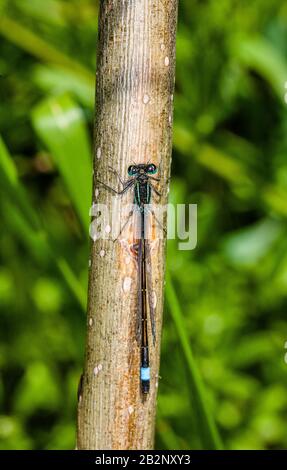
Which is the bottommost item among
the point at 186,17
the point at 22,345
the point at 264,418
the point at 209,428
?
the point at 209,428

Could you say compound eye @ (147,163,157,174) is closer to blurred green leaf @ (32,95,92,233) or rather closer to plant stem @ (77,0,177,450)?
plant stem @ (77,0,177,450)

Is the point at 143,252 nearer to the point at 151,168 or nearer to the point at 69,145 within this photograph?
the point at 151,168

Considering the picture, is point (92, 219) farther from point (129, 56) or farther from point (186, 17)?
point (186, 17)

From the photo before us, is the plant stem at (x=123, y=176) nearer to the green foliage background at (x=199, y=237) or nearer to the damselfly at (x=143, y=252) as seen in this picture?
the damselfly at (x=143, y=252)

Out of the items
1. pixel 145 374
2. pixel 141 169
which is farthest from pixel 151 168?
pixel 145 374

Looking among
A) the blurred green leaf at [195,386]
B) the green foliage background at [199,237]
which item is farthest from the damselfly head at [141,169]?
the green foliage background at [199,237]

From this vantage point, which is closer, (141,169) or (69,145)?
(141,169)

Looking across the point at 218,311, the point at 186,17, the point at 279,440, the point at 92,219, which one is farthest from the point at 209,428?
the point at 186,17

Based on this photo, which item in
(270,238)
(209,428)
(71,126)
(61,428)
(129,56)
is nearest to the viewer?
(129,56)
